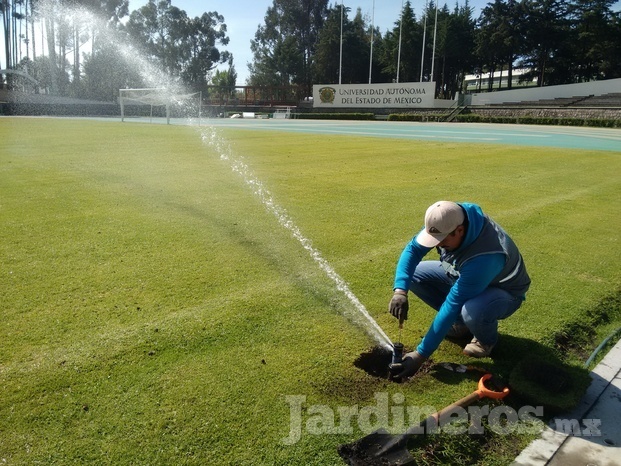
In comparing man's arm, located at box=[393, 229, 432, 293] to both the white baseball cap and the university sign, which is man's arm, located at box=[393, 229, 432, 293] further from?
the university sign

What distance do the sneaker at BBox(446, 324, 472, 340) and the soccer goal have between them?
36831 mm

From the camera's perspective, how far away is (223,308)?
3938 mm

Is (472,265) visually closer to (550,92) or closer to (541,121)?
(541,121)

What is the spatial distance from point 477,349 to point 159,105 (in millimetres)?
44688

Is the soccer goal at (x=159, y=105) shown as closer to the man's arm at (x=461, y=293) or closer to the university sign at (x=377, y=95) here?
the university sign at (x=377, y=95)

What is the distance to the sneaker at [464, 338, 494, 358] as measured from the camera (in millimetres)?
3395

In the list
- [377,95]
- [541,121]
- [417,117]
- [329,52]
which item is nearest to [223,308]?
[541,121]

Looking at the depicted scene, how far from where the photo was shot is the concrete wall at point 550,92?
40.3 m

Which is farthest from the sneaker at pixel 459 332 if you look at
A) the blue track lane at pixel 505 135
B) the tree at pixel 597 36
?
the tree at pixel 597 36

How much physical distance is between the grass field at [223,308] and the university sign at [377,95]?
37355mm

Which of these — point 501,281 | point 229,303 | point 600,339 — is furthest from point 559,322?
point 229,303

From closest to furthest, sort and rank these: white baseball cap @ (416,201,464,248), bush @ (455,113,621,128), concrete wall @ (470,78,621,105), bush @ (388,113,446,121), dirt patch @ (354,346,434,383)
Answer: white baseball cap @ (416,201,464,248) → dirt patch @ (354,346,434,383) → bush @ (455,113,621,128) → concrete wall @ (470,78,621,105) → bush @ (388,113,446,121)

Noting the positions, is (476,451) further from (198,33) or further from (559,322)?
(198,33)

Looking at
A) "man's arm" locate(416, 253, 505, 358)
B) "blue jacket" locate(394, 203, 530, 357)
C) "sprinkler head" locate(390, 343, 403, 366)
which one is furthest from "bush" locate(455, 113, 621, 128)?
"sprinkler head" locate(390, 343, 403, 366)
